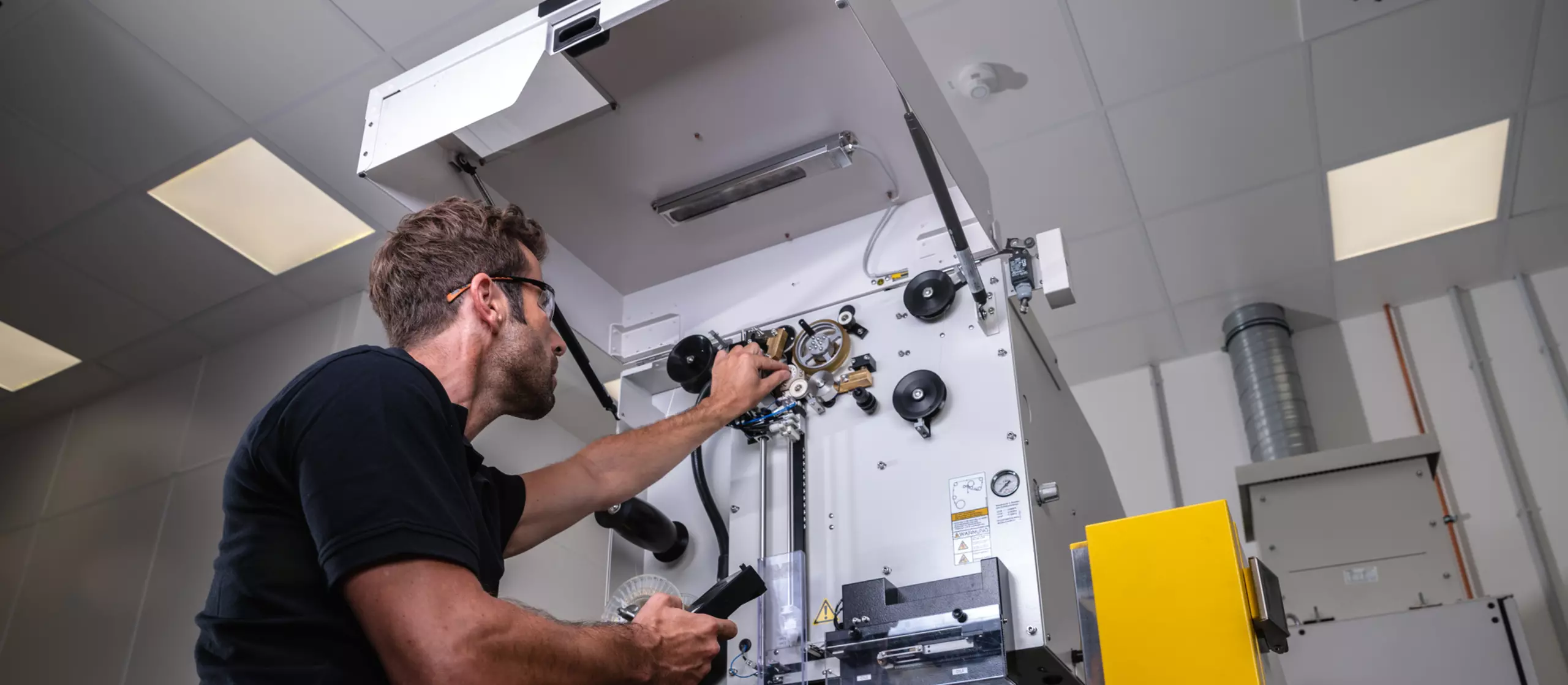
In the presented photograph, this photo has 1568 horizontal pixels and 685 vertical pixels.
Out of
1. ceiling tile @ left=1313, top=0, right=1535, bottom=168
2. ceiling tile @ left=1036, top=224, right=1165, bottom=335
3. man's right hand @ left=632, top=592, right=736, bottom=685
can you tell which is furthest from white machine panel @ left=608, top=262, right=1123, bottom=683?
ceiling tile @ left=1036, top=224, right=1165, bottom=335

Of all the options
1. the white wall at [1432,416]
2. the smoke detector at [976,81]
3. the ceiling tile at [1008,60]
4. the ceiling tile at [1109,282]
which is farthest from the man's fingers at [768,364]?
the white wall at [1432,416]

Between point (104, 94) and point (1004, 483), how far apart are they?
10.8ft

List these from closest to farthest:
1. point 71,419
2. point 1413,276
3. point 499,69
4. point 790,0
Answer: point 790,0, point 499,69, point 1413,276, point 71,419

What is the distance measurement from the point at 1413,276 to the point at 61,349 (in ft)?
19.6

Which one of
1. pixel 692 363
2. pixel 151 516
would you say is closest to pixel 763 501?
pixel 692 363

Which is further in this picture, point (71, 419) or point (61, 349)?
point (71, 419)

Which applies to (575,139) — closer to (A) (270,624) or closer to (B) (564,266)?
(B) (564,266)

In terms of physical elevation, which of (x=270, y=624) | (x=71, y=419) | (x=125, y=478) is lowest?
(x=270, y=624)

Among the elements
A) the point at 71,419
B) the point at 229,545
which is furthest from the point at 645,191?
the point at 71,419

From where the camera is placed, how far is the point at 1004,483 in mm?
1787

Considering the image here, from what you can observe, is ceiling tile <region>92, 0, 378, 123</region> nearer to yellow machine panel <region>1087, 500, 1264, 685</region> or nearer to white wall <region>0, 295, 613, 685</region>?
white wall <region>0, 295, 613, 685</region>

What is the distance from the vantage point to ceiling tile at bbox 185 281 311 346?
4473 mm

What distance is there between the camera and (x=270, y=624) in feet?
3.58

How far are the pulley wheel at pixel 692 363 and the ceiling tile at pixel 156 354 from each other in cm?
349
